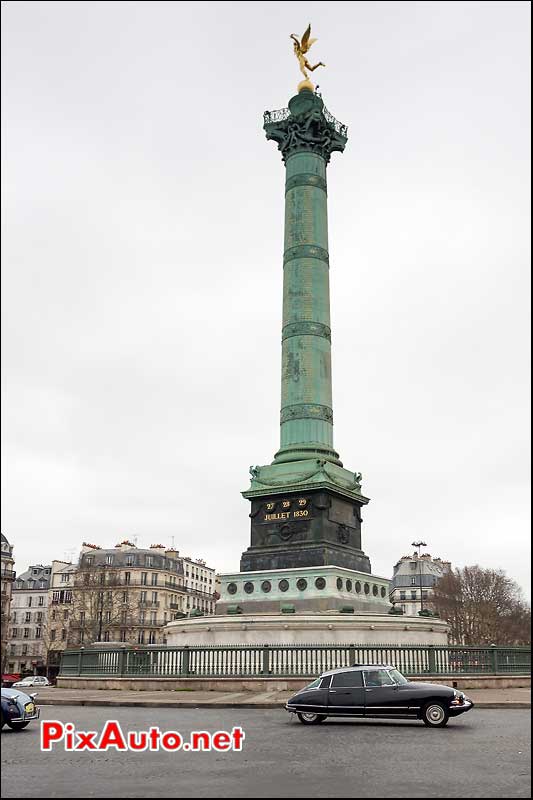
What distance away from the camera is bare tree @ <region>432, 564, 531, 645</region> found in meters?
72.5

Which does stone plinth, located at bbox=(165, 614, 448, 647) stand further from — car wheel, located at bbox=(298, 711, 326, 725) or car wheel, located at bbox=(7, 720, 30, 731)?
car wheel, located at bbox=(7, 720, 30, 731)

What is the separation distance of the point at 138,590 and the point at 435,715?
79.6 m

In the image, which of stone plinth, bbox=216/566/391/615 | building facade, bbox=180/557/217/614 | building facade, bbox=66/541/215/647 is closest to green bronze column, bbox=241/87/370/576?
stone plinth, bbox=216/566/391/615

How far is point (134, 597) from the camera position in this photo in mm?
92438

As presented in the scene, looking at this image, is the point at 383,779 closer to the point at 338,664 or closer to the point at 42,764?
the point at 42,764

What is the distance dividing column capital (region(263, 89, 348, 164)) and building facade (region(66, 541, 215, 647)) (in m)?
45.9

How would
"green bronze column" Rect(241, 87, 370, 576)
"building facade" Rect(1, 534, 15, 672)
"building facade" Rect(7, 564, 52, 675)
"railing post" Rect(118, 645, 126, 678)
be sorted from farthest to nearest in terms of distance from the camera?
1. "building facade" Rect(7, 564, 52, 675)
2. "green bronze column" Rect(241, 87, 370, 576)
3. "railing post" Rect(118, 645, 126, 678)
4. "building facade" Rect(1, 534, 15, 672)

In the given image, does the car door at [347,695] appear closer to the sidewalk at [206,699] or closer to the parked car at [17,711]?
the sidewalk at [206,699]

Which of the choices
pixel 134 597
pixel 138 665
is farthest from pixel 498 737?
pixel 134 597

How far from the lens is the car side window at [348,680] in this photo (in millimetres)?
17922

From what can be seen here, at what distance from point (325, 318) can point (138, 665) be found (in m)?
23.3

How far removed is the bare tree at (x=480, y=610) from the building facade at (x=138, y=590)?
2532cm

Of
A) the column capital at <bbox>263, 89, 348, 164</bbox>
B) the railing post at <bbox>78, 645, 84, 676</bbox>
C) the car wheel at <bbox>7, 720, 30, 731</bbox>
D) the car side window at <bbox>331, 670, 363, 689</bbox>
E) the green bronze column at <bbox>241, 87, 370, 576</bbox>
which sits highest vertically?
the column capital at <bbox>263, 89, 348, 164</bbox>

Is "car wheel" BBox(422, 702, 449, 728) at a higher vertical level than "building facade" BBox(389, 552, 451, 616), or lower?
higher
